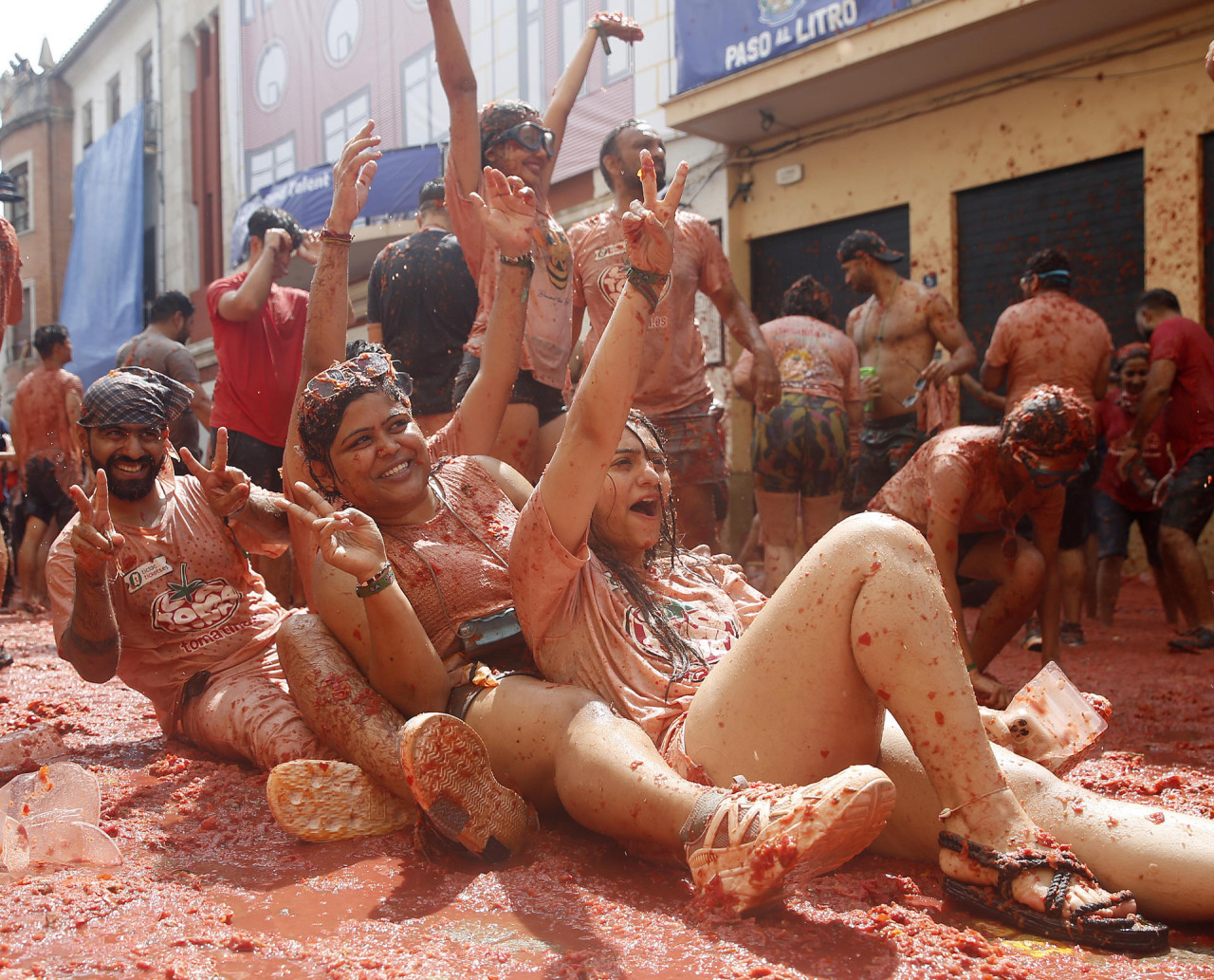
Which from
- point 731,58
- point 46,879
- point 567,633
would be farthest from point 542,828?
point 731,58

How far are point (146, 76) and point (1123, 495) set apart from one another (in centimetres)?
2259

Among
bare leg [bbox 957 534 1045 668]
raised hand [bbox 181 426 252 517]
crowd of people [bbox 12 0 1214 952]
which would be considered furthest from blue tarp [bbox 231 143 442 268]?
bare leg [bbox 957 534 1045 668]

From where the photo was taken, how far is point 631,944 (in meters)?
1.97

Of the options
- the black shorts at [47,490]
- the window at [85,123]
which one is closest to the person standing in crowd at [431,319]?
the black shorts at [47,490]

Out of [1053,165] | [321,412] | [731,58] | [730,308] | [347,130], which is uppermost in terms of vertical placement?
[347,130]

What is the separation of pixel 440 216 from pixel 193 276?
57.6 ft

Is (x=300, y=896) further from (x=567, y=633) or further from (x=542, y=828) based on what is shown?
(x=567, y=633)

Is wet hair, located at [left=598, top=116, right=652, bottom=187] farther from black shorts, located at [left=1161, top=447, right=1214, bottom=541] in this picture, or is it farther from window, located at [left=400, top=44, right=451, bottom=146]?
window, located at [left=400, top=44, right=451, bottom=146]

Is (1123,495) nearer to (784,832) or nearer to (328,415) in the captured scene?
(328,415)

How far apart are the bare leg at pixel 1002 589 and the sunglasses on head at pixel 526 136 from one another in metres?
2.45

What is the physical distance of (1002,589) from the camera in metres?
4.31

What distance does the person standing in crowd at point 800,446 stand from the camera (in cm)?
583

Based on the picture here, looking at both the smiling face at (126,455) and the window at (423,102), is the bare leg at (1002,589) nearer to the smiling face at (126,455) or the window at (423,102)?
the smiling face at (126,455)

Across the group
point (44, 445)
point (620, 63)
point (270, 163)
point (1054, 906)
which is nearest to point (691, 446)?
point (1054, 906)
